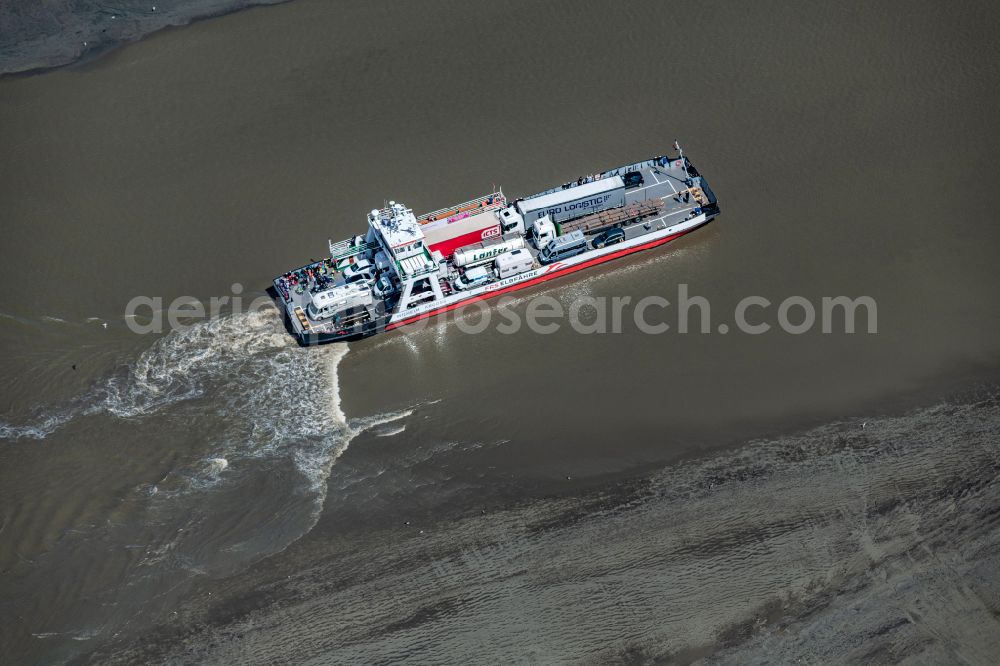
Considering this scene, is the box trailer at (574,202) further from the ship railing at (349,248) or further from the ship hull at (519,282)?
the ship railing at (349,248)

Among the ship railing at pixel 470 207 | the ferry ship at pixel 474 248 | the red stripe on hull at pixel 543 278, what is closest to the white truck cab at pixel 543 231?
the ferry ship at pixel 474 248

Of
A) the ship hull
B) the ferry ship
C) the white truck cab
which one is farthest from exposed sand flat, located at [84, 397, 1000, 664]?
the white truck cab

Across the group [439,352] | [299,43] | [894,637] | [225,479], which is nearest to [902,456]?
[894,637]

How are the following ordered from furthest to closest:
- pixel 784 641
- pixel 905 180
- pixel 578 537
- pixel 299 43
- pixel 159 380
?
pixel 299 43 < pixel 905 180 < pixel 159 380 < pixel 578 537 < pixel 784 641

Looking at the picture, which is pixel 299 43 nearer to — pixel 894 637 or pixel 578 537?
pixel 578 537

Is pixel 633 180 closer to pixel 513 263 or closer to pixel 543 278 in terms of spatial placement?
Answer: pixel 543 278

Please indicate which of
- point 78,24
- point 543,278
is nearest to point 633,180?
point 543,278
